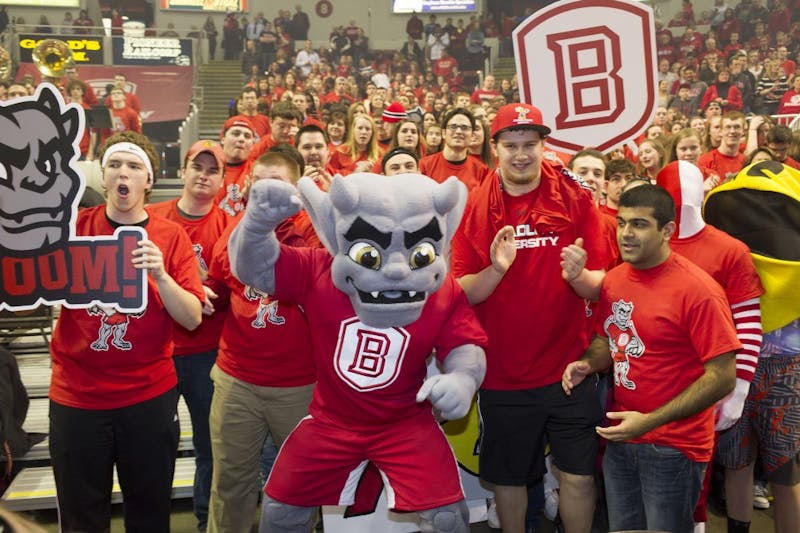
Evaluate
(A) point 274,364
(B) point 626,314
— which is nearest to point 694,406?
(B) point 626,314

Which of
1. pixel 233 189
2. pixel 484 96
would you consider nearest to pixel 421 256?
pixel 233 189

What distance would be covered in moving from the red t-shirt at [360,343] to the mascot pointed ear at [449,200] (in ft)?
0.79

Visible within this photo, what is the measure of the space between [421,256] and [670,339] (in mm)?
958

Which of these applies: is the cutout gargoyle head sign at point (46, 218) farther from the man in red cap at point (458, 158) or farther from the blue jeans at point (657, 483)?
the man in red cap at point (458, 158)

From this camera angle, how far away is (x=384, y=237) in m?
2.43

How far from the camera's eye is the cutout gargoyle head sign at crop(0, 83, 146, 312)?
2838 mm

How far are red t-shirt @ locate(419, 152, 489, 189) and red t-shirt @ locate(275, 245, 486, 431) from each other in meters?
2.36

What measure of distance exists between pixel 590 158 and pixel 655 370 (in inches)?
65.2

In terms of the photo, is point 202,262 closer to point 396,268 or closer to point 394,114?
point 396,268

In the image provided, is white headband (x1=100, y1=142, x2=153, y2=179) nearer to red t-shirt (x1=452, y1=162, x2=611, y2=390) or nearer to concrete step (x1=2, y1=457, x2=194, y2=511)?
red t-shirt (x1=452, y1=162, x2=611, y2=390)

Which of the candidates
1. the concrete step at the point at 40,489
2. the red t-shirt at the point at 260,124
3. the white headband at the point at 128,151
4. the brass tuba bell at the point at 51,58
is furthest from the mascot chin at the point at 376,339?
the red t-shirt at the point at 260,124

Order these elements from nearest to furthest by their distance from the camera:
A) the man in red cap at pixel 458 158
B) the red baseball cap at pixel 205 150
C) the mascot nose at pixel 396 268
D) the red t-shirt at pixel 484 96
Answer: the mascot nose at pixel 396 268 < the red baseball cap at pixel 205 150 < the man in red cap at pixel 458 158 < the red t-shirt at pixel 484 96

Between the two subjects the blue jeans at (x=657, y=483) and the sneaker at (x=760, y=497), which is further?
the sneaker at (x=760, y=497)

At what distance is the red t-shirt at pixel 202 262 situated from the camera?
3688 millimetres
